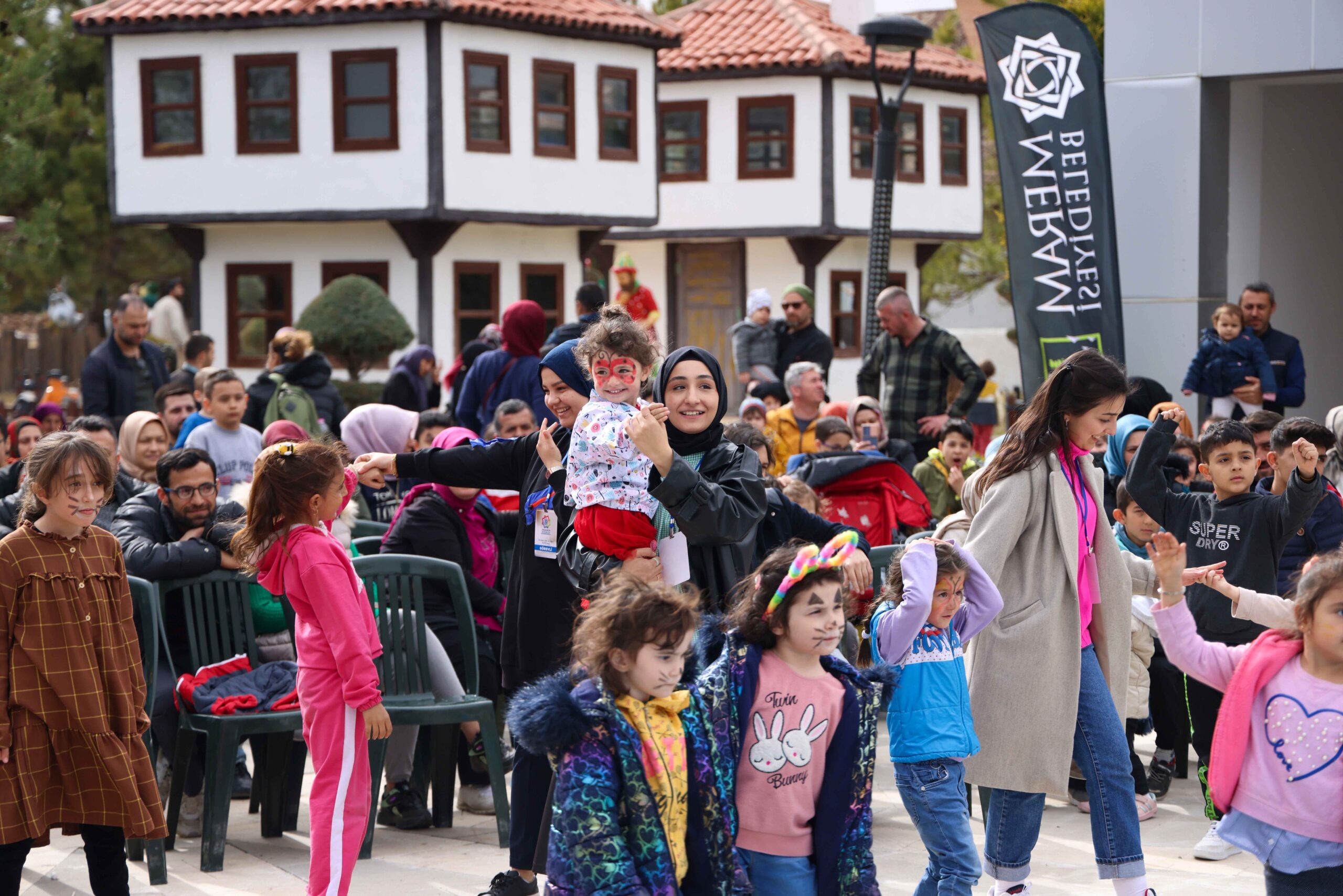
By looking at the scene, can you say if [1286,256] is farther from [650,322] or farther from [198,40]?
[198,40]

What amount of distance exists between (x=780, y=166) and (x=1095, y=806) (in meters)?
25.8

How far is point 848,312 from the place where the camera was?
1216 inches

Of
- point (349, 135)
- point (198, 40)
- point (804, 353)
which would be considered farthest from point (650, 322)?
point (198, 40)

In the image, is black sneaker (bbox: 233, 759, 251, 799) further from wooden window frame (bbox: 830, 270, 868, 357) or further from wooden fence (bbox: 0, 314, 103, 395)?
wooden fence (bbox: 0, 314, 103, 395)

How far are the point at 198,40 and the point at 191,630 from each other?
20461 mm

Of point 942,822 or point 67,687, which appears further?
point 67,687

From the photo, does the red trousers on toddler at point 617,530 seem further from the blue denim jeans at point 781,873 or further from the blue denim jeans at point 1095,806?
the blue denim jeans at point 1095,806

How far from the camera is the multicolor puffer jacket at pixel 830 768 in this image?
372 centimetres

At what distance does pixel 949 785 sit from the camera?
4.53 meters

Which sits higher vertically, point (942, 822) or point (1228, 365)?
point (1228, 365)

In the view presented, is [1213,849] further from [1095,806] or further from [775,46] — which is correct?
[775,46]

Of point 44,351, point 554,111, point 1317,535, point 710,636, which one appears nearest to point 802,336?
point 1317,535

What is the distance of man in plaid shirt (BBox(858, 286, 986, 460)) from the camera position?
998 centimetres

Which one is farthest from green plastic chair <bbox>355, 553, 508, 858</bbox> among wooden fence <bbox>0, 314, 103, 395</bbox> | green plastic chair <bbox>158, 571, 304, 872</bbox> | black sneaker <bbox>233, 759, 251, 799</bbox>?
wooden fence <bbox>0, 314, 103, 395</bbox>
